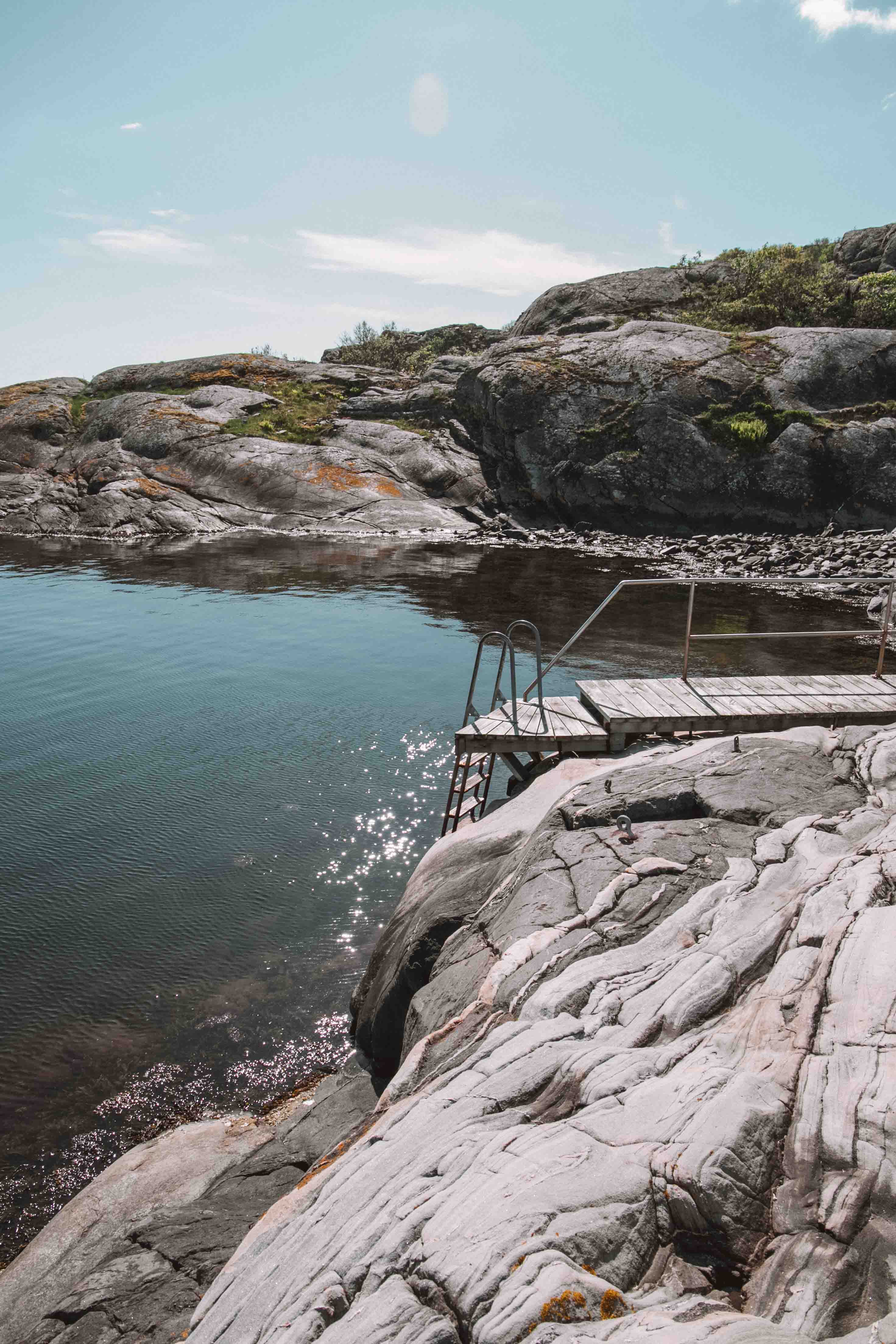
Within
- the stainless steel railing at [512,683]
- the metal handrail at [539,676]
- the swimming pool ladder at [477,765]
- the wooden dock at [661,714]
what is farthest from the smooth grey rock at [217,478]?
the metal handrail at [539,676]

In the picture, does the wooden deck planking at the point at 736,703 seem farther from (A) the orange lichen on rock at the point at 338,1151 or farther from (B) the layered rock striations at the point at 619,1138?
(A) the orange lichen on rock at the point at 338,1151

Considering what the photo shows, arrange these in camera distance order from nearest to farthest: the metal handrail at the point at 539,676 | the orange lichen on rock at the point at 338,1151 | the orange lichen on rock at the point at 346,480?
the orange lichen on rock at the point at 338,1151
the metal handrail at the point at 539,676
the orange lichen on rock at the point at 346,480

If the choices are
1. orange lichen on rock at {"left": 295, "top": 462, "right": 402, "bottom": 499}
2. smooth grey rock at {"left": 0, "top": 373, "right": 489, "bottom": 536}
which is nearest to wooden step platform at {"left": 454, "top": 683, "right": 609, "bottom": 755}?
smooth grey rock at {"left": 0, "top": 373, "right": 489, "bottom": 536}

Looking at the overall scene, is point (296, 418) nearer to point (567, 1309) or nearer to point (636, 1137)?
point (636, 1137)

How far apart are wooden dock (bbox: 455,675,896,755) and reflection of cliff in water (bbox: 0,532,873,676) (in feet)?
16.3

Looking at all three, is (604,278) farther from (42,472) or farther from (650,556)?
(42,472)

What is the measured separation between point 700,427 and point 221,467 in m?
25.5

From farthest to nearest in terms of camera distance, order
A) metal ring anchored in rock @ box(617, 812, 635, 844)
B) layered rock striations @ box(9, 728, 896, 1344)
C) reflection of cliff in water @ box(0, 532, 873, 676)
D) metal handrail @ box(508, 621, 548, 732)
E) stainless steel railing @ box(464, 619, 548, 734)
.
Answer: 1. reflection of cliff in water @ box(0, 532, 873, 676)
2. stainless steel railing @ box(464, 619, 548, 734)
3. metal handrail @ box(508, 621, 548, 732)
4. metal ring anchored in rock @ box(617, 812, 635, 844)
5. layered rock striations @ box(9, 728, 896, 1344)

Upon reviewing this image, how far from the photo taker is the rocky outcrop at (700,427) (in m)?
35.3

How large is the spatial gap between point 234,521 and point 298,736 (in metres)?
31.2

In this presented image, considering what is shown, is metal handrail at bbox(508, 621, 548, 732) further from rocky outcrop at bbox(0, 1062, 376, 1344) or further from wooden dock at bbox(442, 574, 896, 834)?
rocky outcrop at bbox(0, 1062, 376, 1344)

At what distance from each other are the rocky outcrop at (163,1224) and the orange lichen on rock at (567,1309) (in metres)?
2.68

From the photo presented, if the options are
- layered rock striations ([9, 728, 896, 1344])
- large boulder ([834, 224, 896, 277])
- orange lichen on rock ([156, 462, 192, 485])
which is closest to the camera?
layered rock striations ([9, 728, 896, 1344])

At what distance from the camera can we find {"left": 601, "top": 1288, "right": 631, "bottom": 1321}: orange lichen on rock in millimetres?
2938
